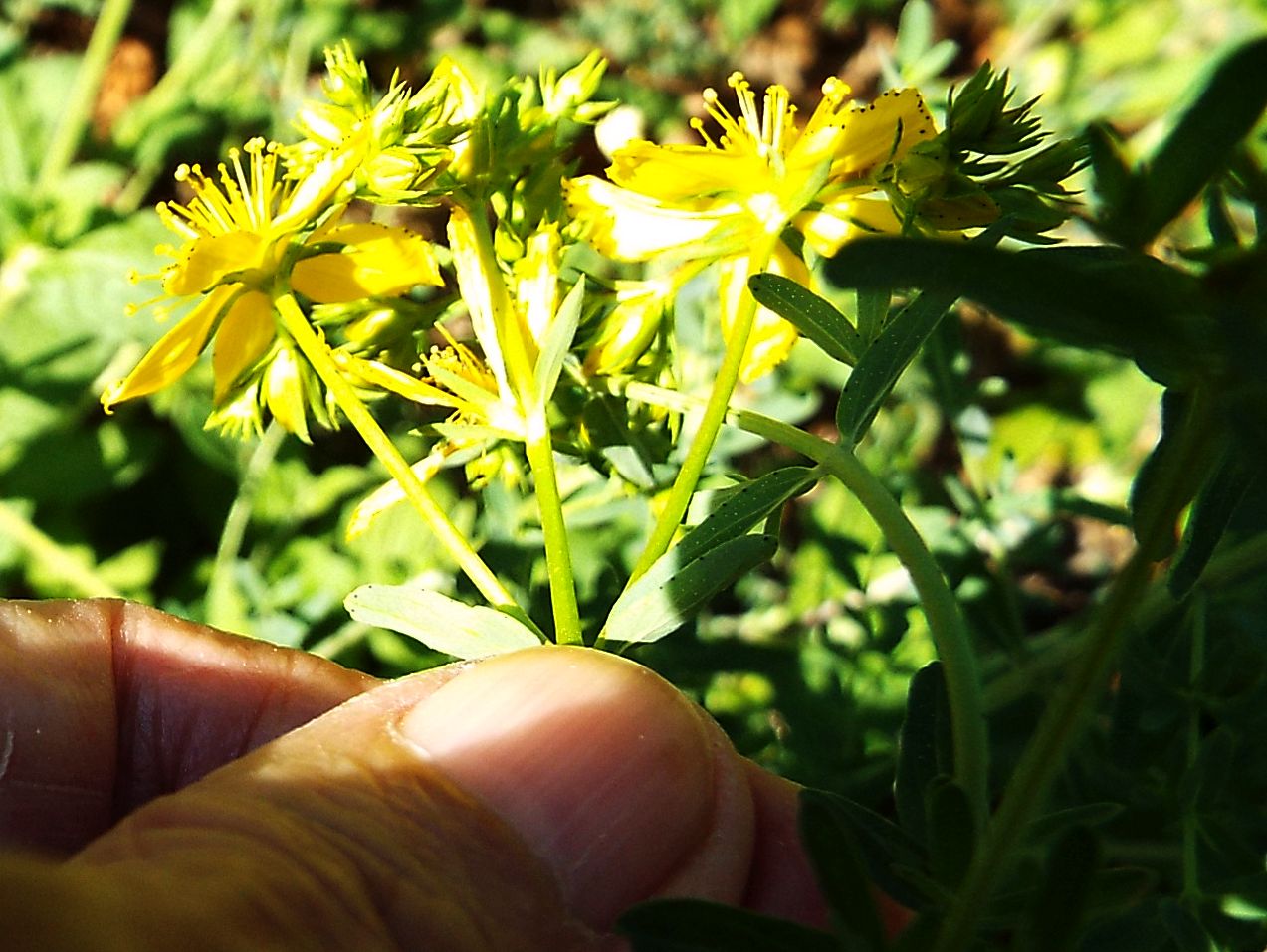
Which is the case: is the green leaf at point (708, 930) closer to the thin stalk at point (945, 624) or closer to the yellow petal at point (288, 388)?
the thin stalk at point (945, 624)

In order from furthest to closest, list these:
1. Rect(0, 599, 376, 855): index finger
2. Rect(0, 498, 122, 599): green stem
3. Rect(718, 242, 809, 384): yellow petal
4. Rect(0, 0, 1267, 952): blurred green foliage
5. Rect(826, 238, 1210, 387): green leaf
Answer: Rect(0, 498, 122, 599): green stem
Rect(0, 599, 376, 855): index finger
Rect(718, 242, 809, 384): yellow petal
Rect(0, 0, 1267, 952): blurred green foliage
Rect(826, 238, 1210, 387): green leaf

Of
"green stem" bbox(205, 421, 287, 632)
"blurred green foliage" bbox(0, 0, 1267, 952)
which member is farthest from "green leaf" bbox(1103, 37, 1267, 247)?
"green stem" bbox(205, 421, 287, 632)

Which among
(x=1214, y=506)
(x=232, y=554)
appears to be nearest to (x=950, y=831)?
(x=1214, y=506)

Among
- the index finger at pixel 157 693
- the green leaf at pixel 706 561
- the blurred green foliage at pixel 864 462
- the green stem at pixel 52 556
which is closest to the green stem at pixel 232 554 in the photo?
the blurred green foliage at pixel 864 462

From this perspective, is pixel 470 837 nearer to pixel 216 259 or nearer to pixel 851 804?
pixel 851 804

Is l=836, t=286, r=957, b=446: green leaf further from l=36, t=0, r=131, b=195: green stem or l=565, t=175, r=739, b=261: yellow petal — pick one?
l=36, t=0, r=131, b=195: green stem

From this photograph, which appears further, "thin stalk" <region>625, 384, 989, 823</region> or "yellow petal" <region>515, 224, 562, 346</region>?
"yellow petal" <region>515, 224, 562, 346</region>
